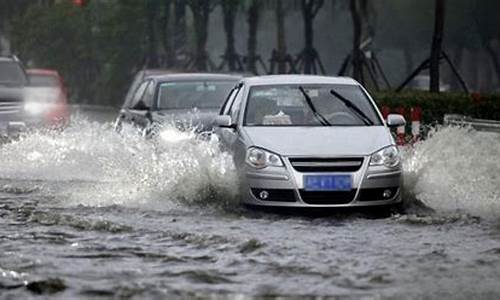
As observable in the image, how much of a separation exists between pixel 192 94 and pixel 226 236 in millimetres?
7514

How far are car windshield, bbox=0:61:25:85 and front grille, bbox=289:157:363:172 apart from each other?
13.8m

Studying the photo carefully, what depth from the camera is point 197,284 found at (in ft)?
28.1

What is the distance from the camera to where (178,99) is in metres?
18.3

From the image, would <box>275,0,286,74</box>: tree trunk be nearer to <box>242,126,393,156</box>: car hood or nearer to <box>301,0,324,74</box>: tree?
<box>301,0,324,74</box>: tree

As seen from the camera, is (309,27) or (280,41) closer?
(309,27)

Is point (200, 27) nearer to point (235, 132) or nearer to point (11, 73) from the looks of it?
point (11, 73)

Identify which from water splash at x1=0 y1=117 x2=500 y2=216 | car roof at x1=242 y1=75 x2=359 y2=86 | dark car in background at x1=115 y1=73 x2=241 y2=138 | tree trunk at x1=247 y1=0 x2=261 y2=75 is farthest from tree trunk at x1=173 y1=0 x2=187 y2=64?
car roof at x1=242 y1=75 x2=359 y2=86

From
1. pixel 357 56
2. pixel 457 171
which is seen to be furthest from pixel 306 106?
pixel 357 56

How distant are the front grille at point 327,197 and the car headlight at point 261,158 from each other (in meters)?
0.38

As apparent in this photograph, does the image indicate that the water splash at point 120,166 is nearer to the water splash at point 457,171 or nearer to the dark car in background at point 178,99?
the dark car in background at point 178,99

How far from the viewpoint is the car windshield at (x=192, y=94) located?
59.4ft

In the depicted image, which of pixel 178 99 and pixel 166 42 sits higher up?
pixel 178 99

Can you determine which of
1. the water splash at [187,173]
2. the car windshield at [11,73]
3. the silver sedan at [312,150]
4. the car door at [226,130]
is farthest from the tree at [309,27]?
the silver sedan at [312,150]

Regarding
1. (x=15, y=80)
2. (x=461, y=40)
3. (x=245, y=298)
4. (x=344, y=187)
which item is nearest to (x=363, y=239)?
(x=344, y=187)
